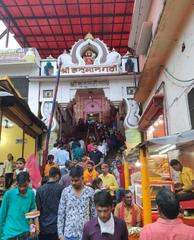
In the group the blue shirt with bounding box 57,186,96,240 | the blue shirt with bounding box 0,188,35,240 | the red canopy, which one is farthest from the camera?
the red canopy

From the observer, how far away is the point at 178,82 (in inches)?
314

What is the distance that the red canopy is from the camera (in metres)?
15.2

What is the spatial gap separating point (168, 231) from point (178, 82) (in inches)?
250

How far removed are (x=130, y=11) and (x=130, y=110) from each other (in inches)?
242

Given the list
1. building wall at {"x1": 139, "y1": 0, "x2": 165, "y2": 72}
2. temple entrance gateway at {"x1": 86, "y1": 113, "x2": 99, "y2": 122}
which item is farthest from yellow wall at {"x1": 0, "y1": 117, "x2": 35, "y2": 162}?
temple entrance gateway at {"x1": 86, "y1": 113, "x2": 99, "y2": 122}

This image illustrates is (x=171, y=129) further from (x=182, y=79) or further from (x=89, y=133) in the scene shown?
(x=89, y=133)

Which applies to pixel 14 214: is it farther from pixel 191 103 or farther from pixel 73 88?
pixel 73 88

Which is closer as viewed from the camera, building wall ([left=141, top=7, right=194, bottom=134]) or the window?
the window

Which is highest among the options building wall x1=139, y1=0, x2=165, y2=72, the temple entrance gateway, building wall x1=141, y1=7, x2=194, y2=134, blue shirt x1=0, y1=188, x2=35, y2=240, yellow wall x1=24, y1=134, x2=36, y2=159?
building wall x1=139, y1=0, x2=165, y2=72

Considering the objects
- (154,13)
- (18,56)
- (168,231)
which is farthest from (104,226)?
(18,56)

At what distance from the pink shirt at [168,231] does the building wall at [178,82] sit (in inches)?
200

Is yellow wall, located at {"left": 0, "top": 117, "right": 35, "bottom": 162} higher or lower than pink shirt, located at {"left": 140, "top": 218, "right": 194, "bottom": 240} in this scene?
higher

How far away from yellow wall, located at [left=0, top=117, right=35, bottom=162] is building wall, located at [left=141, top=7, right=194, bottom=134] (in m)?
6.79

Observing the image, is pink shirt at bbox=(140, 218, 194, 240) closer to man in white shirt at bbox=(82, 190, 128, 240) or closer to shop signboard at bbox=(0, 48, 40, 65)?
man in white shirt at bbox=(82, 190, 128, 240)
